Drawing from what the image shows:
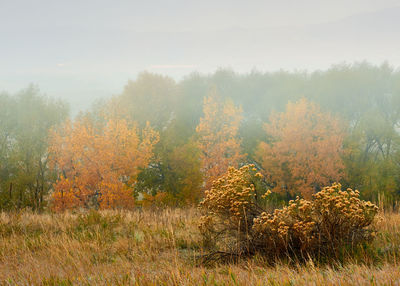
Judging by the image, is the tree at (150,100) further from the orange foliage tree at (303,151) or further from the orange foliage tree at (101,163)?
the orange foliage tree at (303,151)

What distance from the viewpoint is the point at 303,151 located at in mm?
30875

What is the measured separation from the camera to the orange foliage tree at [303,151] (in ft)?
97.0

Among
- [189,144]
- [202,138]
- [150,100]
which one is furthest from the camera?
[150,100]

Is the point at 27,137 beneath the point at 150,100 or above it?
beneath

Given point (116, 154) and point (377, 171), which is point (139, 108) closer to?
point (116, 154)

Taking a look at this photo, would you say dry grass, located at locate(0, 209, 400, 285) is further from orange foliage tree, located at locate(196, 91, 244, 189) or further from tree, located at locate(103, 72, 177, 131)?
tree, located at locate(103, 72, 177, 131)

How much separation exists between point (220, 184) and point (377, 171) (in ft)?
106

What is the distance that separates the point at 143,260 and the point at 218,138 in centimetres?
2618

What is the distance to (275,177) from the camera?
31.3 m

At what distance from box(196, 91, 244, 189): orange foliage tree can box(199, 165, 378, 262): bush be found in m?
22.5

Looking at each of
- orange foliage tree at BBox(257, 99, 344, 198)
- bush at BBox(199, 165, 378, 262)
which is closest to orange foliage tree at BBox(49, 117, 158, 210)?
orange foliage tree at BBox(257, 99, 344, 198)

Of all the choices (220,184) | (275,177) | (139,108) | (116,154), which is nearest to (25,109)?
(139,108)

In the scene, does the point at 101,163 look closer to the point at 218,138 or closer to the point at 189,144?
the point at 189,144

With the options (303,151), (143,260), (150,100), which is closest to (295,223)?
(143,260)
